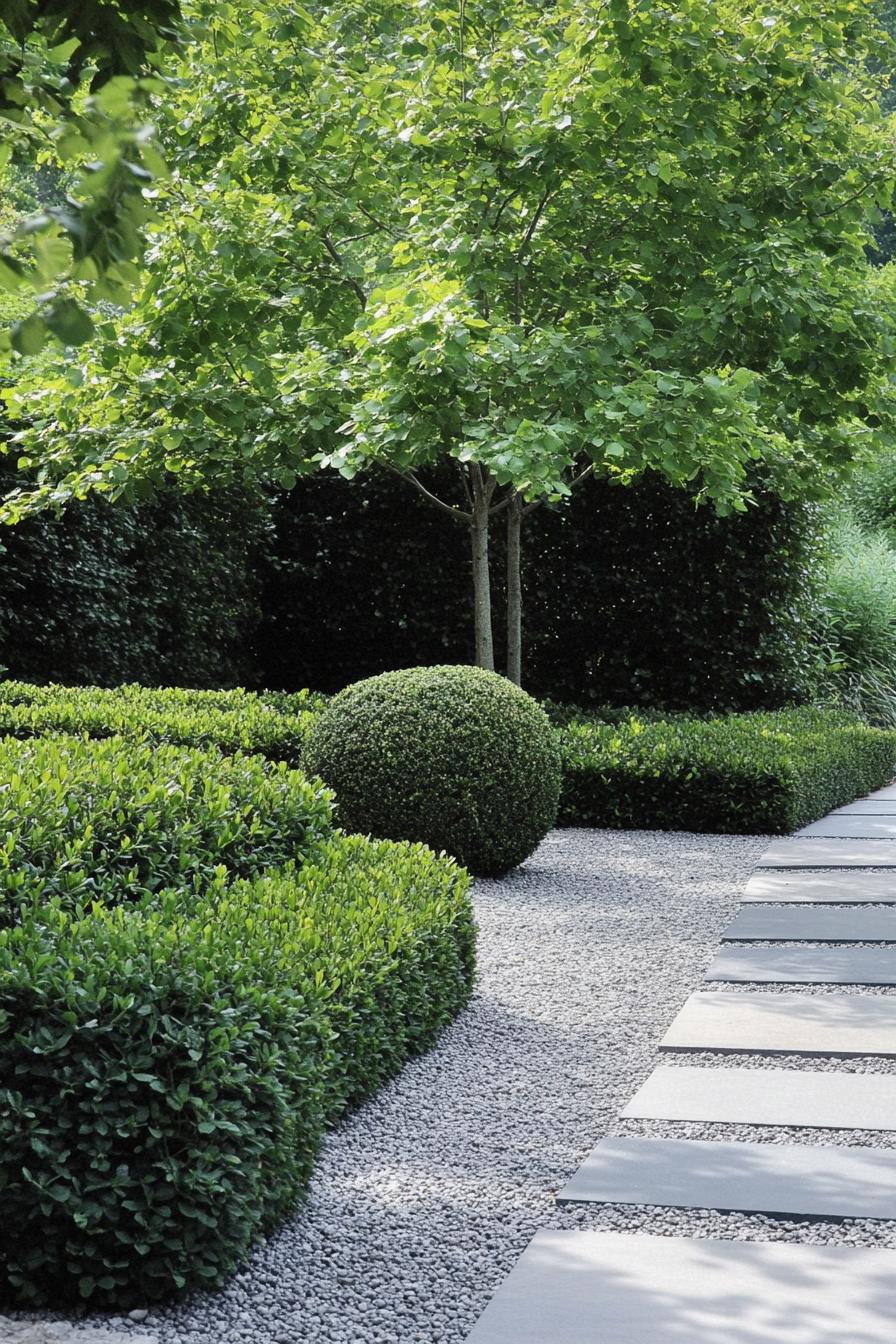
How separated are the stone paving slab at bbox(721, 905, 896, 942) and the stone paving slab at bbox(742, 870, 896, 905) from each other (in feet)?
0.49

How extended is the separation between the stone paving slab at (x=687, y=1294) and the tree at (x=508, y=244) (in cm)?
455

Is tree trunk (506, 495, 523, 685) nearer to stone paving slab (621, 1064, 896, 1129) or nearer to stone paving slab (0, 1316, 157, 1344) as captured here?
stone paving slab (621, 1064, 896, 1129)

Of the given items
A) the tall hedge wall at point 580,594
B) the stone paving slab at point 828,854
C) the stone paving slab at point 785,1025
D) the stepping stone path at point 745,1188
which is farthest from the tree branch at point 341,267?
the stone paving slab at point 785,1025

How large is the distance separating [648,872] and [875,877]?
114 centimetres

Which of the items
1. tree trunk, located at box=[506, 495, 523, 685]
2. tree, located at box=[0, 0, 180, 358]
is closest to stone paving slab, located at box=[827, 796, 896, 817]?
tree trunk, located at box=[506, 495, 523, 685]

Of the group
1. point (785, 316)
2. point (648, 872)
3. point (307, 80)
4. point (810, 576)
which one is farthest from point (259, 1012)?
point (810, 576)

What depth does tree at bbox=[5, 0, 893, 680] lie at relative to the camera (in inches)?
288

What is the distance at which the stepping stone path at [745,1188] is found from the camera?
2.52 m

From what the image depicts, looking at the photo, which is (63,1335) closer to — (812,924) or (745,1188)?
(745,1188)

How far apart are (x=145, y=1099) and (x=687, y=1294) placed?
44.5 inches

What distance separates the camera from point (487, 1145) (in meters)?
3.58

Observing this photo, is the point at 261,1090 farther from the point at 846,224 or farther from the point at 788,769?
the point at 846,224

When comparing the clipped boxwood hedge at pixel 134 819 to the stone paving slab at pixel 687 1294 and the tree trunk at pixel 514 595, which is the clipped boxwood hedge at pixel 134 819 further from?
the tree trunk at pixel 514 595

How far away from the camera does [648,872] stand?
7152mm
